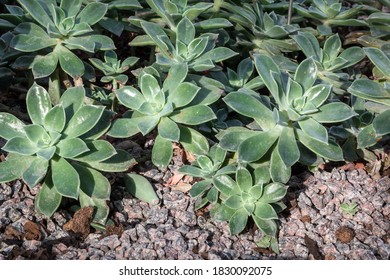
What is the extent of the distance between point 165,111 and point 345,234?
3.08 ft

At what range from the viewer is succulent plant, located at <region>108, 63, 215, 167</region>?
2621 mm

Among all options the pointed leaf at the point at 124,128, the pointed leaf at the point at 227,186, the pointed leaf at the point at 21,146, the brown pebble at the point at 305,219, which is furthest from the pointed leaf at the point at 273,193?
the pointed leaf at the point at 21,146

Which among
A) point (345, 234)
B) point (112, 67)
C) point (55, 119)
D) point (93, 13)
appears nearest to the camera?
point (55, 119)

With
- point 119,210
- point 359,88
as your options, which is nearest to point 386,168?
point 359,88

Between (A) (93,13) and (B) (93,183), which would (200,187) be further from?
(A) (93,13)

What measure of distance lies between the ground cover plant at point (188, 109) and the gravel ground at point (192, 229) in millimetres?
77

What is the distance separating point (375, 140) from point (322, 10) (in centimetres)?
96

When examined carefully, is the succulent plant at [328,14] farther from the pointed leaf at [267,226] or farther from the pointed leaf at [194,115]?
the pointed leaf at [267,226]

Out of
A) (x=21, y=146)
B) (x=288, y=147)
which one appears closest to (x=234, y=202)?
(x=288, y=147)

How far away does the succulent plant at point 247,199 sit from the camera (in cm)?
258

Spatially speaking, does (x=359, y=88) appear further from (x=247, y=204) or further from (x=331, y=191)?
(x=247, y=204)

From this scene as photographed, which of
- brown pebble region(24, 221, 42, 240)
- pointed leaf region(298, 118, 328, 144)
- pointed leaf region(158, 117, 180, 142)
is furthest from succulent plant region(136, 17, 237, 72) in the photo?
brown pebble region(24, 221, 42, 240)

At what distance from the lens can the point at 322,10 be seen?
134 inches

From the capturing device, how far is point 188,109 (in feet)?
8.79
